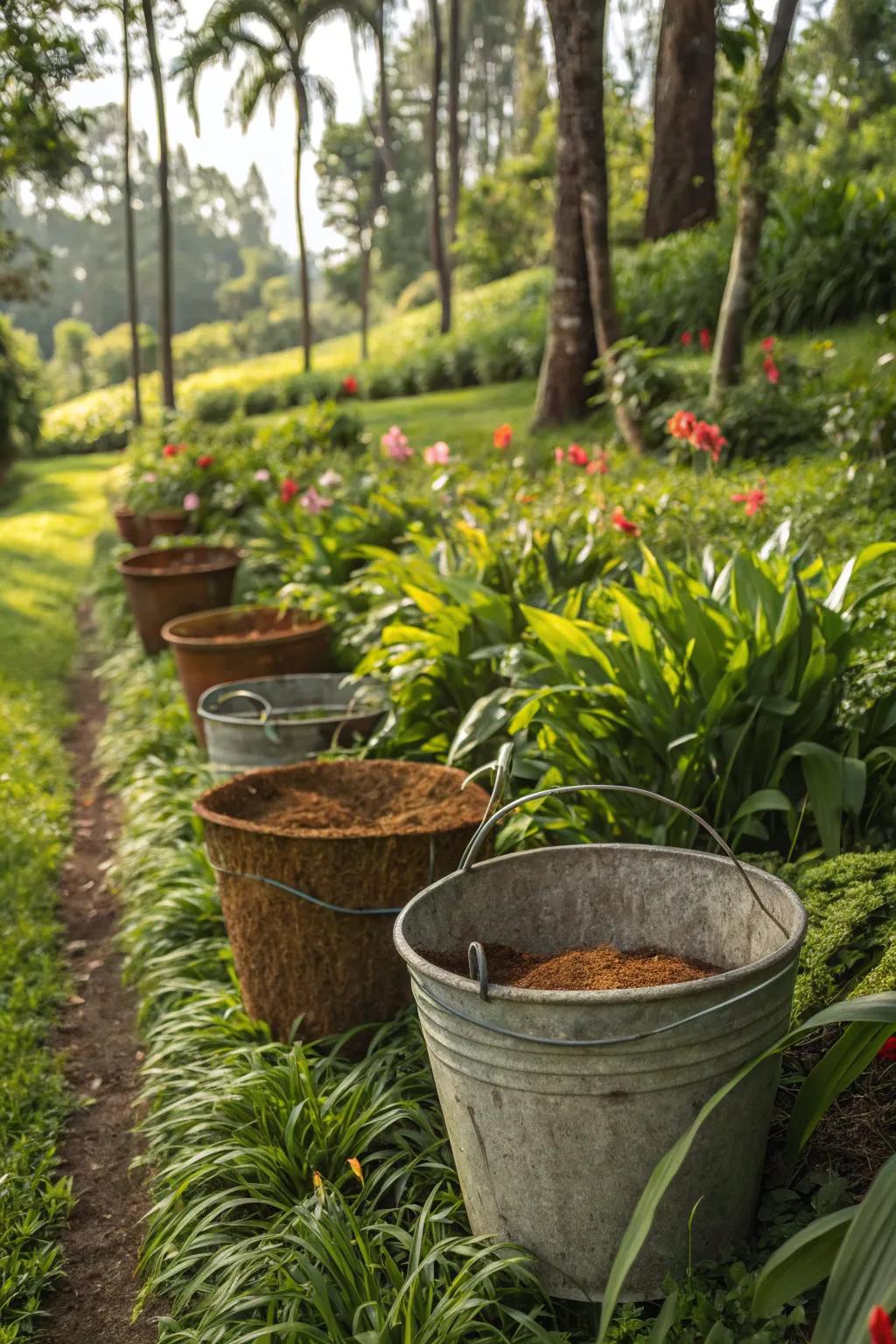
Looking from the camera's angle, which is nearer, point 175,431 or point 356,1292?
point 356,1292

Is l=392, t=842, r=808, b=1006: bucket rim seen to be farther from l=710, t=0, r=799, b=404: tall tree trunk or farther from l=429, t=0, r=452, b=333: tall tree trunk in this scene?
l=429, t=0, r=452, b=333: tall tree trunk

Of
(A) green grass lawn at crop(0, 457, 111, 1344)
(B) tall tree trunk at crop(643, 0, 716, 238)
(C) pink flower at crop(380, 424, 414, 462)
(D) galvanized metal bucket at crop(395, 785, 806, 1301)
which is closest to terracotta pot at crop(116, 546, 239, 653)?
(A) green grass lawn at crop(0, 457, 111, 1344)

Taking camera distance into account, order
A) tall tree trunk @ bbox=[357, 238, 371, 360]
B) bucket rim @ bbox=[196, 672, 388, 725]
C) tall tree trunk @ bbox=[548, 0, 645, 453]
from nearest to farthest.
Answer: bucket rim @ bbox=[196, 672, 388, 725] → tall tree trunk @ bbox=[548, 0, 645, 453] → tall tree trunk @ bbox=[357, 238, 371, 360]

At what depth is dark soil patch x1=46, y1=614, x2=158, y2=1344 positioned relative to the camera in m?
2.47

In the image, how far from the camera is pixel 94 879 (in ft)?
15.9

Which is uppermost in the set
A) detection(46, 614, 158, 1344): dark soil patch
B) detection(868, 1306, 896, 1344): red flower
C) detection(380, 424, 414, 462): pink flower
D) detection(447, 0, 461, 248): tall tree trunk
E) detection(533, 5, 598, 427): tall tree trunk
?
detection(447, 0, 461, 248): tall tree trunk

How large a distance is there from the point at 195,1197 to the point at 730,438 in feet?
19.8

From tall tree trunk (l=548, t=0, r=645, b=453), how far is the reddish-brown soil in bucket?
20.0 ft

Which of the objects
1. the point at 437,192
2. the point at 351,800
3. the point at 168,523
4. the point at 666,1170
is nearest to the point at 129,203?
the point at 437,192

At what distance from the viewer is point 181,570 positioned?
7168 millimetres

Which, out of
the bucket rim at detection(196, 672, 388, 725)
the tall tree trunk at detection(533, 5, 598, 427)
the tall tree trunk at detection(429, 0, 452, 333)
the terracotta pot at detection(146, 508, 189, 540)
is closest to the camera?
the bucket rim at detection(196, 672, 388, 725)

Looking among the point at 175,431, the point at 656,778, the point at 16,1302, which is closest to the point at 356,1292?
the point at 16,1302

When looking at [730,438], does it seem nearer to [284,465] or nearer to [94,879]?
[284,465]

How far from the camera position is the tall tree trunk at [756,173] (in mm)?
6500
